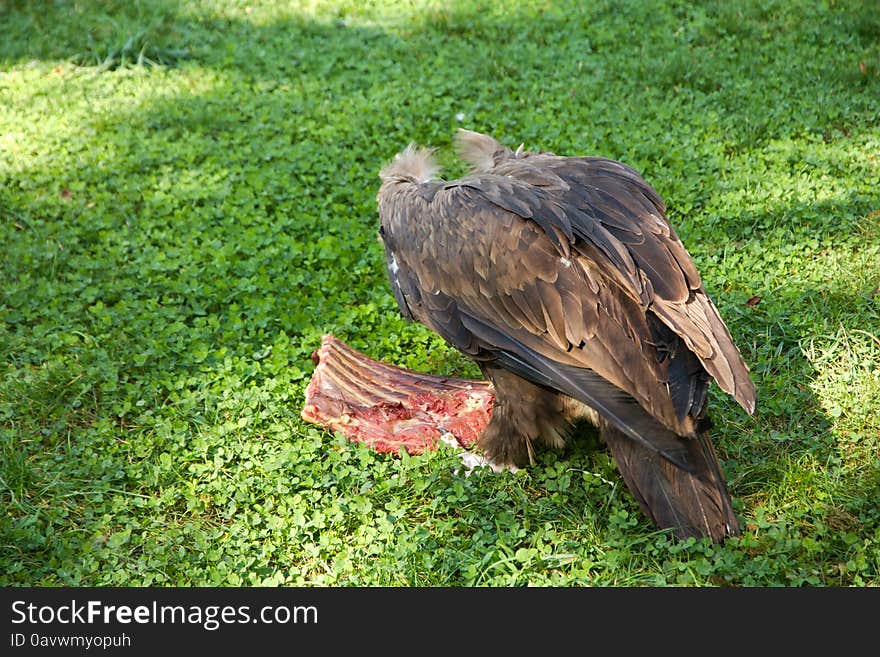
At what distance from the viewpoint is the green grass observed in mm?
3594

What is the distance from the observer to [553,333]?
3459mm

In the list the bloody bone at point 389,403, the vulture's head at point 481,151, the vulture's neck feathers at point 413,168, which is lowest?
the bloody bone at point 389,403

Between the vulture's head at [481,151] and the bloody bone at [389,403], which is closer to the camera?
the bloody bone at [389,403]

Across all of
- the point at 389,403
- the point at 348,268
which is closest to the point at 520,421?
the point at 389,403

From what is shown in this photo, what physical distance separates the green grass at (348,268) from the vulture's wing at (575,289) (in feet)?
1.93

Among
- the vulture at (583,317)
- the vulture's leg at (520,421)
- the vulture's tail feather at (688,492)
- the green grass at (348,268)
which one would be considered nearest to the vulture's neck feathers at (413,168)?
the vulture at (583,317)

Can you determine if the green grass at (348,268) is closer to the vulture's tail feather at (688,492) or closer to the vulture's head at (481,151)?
the vulture's tail feather at (688,492)

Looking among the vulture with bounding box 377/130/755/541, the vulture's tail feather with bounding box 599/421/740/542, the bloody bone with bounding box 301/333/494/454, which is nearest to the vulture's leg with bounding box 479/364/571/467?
the vulture with bounding box 377/130/755/541

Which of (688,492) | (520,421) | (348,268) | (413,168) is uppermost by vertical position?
(413,168)

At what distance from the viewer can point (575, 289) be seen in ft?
11.3

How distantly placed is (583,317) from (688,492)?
2.45 ft

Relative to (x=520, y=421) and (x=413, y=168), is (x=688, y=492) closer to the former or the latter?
(x=520, y=421)

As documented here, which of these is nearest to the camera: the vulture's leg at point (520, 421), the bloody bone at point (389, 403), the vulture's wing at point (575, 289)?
the vulture's wing at point (575, 289)

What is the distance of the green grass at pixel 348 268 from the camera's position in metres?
3.59
